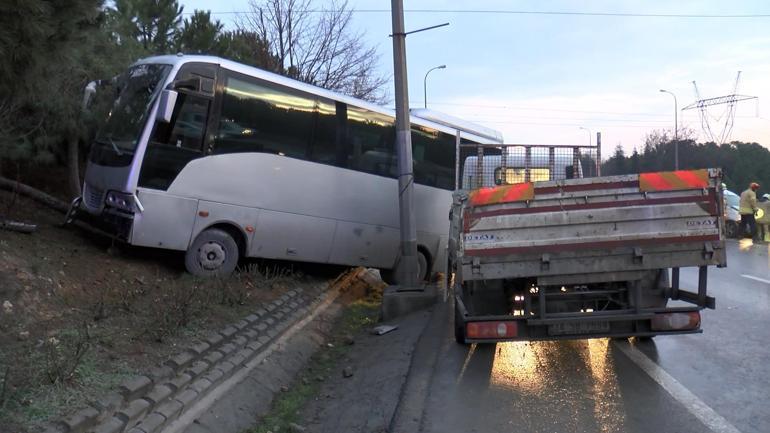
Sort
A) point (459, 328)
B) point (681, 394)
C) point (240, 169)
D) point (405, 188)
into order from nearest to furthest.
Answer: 1. point (681, 394)
2. point (459, 328)
3. point (240, 169)
4. point (405, 188)

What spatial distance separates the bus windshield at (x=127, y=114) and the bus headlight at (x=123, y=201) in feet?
1.39

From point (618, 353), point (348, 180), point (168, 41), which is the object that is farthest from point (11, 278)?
point (168, 41)

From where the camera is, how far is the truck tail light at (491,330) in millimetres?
6207

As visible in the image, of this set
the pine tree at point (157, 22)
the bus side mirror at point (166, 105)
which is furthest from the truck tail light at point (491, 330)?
the pine tree at point (157, 22)

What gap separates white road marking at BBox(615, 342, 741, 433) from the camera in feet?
15.9

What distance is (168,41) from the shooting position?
50.6ft

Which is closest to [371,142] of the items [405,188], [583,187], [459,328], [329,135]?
[329,135]

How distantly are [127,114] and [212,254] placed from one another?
2.32m

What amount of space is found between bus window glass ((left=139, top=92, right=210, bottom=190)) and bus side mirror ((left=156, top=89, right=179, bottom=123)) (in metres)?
0.47

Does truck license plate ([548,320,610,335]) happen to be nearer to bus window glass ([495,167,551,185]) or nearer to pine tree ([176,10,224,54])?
bus window glass ([495,167,551,185])

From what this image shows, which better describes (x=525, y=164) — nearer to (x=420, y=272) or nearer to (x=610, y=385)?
(x=420, y=272)

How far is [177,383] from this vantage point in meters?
4.89

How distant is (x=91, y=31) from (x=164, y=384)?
3.80 meters

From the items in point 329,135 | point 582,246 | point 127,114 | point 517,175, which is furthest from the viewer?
point 329,135
